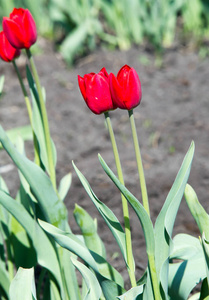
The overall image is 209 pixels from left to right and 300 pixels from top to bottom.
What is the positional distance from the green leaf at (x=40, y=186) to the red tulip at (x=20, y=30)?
23cm

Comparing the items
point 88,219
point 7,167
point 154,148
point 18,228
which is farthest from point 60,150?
point 88,219

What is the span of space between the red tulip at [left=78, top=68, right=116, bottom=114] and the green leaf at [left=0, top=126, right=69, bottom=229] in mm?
225

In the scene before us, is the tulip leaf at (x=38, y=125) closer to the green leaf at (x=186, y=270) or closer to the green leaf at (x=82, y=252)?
the green leaf at (x=82, y=252)

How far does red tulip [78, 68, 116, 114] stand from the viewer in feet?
3.36

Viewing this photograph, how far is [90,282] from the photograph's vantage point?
1100 millimetres

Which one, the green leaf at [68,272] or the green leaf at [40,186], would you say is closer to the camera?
the green leaf at [40,186]

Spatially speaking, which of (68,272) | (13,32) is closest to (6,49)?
(13,32)

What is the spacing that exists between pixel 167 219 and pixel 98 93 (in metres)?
0.30

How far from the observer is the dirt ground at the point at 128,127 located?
2293 mm

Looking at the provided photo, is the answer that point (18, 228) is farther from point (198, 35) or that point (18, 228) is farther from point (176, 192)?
point (198, 35)

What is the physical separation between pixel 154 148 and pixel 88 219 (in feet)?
5.27

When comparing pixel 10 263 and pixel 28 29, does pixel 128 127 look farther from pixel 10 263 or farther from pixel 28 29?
pixel 28 29

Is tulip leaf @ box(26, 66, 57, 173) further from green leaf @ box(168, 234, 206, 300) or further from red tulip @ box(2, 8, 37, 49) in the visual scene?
green leaf @ box(168, 234, 206, 300)

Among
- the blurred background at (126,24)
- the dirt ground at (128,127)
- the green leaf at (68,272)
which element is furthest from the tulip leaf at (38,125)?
the blurred background at (126,24)
